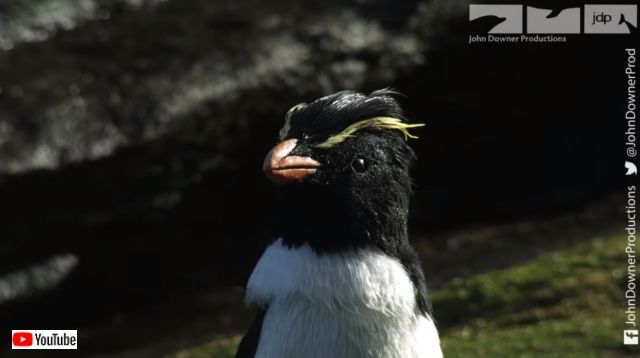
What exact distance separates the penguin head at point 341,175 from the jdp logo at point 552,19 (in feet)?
20.3

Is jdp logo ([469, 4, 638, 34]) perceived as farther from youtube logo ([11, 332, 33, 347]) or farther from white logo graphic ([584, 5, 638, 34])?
youtube logo ([11, 332, 33, 347])

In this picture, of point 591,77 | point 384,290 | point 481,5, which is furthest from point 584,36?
point 384,290

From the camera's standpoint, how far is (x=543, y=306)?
364 inches

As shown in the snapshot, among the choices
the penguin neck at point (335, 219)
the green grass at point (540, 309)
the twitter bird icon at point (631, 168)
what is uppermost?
the penguin neck at point (335, 219)

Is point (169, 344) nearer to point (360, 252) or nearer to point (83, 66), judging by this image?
point (83, 66)

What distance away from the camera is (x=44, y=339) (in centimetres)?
949

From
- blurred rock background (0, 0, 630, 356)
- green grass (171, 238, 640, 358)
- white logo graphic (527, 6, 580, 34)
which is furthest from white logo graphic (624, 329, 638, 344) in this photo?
white logo graphic (527, 6, 580, 34)

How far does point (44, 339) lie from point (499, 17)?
5129mm

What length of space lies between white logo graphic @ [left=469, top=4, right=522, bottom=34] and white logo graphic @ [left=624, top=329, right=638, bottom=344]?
3186 mm

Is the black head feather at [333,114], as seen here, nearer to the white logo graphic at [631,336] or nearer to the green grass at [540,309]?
the green grass at [540,309]

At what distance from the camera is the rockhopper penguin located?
3.82m

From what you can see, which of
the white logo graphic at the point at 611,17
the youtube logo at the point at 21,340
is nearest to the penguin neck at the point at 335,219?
the youtube logo at the point at 21,340

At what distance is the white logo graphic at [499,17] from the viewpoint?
997 cm

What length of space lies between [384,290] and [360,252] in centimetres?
17
